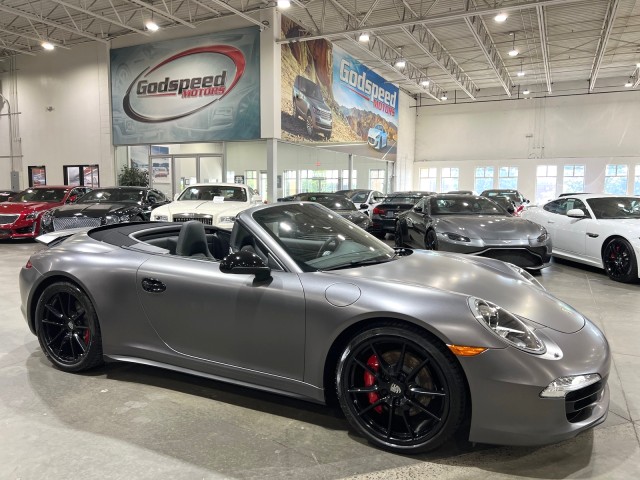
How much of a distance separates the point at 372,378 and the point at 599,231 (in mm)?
6089

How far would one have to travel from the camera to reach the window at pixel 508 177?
26.6 meters

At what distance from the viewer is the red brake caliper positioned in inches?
92.6

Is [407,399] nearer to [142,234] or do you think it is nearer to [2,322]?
[142,234]

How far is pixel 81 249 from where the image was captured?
3.31 metres

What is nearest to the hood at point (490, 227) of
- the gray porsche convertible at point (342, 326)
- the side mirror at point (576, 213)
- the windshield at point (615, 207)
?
the side mirror at point (576, 213)

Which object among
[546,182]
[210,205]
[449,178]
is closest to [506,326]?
[210,205]

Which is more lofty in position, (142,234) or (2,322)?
(142,234)

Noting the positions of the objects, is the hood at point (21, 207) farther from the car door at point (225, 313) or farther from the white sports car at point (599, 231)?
the white sports car at point (599, 231)

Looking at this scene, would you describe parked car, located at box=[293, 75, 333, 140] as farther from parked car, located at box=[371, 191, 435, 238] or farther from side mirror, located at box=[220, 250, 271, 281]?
side mirror, located at box=[220, 250, 271, 281]

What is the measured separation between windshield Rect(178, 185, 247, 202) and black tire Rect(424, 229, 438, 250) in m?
4.22

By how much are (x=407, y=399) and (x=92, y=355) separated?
7.25 feet

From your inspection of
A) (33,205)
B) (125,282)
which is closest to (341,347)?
(125,282)

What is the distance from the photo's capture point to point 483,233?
6.63 metres

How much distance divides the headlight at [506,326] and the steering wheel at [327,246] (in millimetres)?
980
